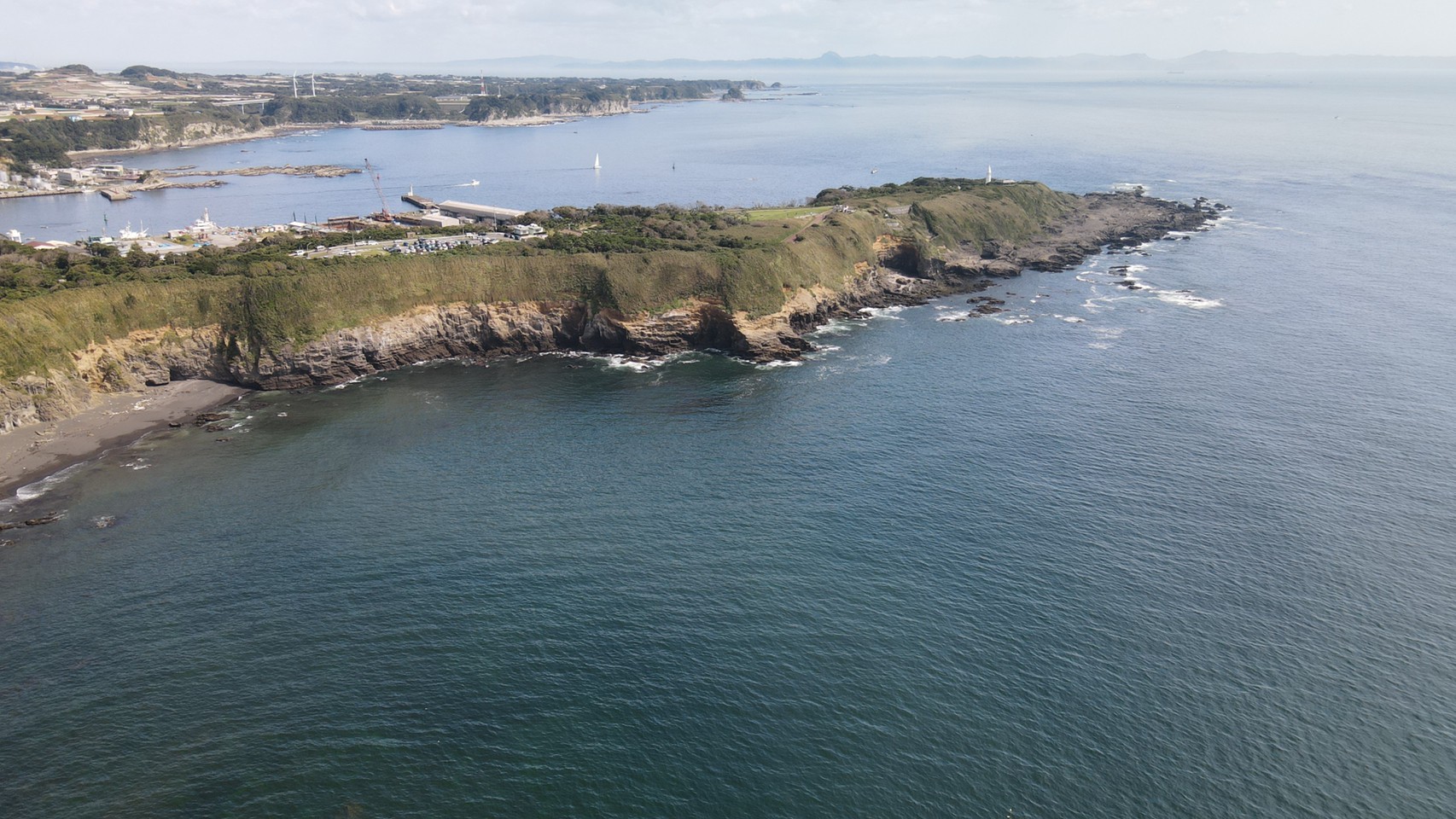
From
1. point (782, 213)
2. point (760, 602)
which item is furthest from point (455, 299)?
point (782, 213)

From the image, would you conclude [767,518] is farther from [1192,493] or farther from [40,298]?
[40,298]

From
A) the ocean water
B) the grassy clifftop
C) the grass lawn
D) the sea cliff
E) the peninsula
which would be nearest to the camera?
the ocean water

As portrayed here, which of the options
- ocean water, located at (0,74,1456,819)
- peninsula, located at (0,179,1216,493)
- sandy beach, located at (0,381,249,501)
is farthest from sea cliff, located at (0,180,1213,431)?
ocean water, located at (0,74,1456,819)

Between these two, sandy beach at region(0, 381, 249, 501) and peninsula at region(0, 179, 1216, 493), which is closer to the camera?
sandy beach at region(0, 381, 249, 501)

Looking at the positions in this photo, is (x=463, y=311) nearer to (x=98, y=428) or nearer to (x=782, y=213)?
(x=98, y=428)

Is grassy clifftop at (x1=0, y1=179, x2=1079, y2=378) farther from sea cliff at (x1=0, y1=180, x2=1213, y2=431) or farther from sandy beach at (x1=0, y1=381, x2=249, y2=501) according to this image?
sandy beach at (x1=0, y1=381, x2=249, y2=501)
